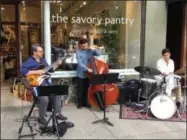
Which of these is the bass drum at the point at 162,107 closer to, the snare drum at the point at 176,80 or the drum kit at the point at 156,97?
the drum kit at the point at 156,97

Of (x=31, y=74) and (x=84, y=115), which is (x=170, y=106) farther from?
(x=31, y=74)

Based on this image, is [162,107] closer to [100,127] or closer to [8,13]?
[100,127]

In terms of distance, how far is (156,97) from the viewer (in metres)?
5.68

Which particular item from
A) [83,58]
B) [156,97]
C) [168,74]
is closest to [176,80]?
[168,74]

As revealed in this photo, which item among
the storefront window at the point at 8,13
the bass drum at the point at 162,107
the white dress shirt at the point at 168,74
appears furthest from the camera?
the storefront window at the point at 8,13

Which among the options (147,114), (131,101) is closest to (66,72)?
(131,101)

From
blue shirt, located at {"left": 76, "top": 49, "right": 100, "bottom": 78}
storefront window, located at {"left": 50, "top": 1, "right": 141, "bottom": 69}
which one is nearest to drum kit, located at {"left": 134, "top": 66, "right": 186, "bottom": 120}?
blue shirt, located at {"left": 76, "top": 49, "right": 100, "bottom": 78}

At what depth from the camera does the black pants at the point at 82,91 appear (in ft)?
21.5

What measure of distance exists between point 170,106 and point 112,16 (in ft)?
8.69

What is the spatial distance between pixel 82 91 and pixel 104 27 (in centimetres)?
166

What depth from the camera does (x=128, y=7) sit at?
744 cm

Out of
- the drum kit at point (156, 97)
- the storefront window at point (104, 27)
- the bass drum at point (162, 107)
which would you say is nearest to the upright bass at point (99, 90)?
the drum kit at point (156, 97)

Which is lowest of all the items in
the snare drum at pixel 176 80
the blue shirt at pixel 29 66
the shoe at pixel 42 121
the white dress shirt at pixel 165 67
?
the shoe at pixel 42 121

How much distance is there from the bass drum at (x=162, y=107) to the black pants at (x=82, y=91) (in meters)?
1.50
